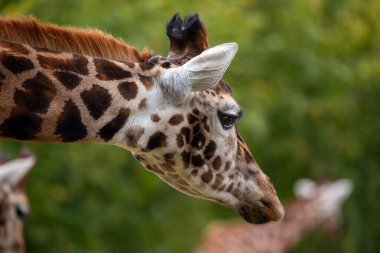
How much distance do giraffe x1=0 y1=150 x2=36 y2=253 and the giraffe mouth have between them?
3.69 meters

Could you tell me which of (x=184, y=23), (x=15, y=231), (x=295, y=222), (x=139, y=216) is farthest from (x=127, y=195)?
(x=184, y=23)

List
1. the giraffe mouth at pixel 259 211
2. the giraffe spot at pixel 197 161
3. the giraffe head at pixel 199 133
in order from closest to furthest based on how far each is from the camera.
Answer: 1. the giraffe head at pixel 199 133
2. the giraffe spot at pixel 197 161
3. the giraffe mouth at pixel 259 211

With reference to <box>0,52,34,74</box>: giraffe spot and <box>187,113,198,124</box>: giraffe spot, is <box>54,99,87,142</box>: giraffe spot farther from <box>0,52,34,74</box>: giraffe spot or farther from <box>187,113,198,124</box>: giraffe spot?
<box>187,113,198,124</box>: giraffe spot

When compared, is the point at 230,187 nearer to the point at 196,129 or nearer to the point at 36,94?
the point at 196,129

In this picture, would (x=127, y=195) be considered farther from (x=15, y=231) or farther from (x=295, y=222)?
(x=15, y=231)

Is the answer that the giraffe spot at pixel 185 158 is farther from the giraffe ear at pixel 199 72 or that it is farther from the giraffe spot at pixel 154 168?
the giraffe ear at pixel 199 72

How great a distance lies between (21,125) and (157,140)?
727mm

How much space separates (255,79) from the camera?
16.7 meters

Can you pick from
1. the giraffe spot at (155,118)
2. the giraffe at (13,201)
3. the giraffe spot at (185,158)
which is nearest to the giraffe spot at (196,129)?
the giraffe spot at (185,158)

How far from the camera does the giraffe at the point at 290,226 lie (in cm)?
1423

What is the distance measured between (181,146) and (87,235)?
7957 mm

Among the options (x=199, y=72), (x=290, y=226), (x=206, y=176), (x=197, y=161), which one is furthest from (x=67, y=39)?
(x=290, y=226)

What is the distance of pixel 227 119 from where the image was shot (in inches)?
243

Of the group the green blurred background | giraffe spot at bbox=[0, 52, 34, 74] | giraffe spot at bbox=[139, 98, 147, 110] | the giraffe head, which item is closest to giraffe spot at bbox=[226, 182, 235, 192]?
the giraffe head
